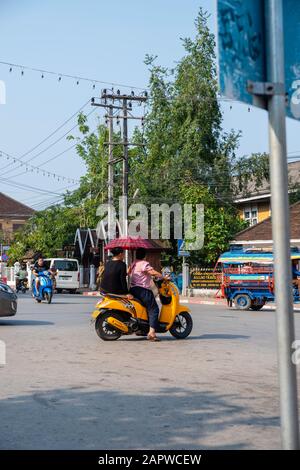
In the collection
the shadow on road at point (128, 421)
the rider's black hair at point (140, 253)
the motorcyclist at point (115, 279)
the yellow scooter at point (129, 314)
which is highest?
the rider's black hair at point (140, 253)

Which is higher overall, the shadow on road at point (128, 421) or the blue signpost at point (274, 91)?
the blue signpost at point (274, 91)

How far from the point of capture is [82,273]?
56125 millimetres

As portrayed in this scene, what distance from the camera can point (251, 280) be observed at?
80.3ft

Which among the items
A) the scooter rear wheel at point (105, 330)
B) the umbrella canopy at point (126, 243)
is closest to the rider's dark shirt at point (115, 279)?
the scooter rear wheel at point (105, 330)

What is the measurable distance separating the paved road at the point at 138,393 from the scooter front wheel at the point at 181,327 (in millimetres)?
199

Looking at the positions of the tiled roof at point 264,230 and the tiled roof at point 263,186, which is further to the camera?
the tiled roof at point 263,186

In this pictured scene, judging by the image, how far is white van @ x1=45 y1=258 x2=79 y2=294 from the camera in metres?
42.0

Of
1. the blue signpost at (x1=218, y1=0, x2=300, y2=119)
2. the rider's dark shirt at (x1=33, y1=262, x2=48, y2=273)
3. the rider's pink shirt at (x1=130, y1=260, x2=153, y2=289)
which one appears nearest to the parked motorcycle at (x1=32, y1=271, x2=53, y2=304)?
the rider's dark shirt at (x1=33, y1=262, x2=48, y2=273)

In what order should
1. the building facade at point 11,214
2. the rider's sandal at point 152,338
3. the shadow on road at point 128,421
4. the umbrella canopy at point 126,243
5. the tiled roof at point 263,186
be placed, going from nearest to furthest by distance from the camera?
the shadow on road at point 128,421
the rider's sandal at point 152,338
the umbrella canopy at point 126,243
the tiled roof at point 263,186
the building facade at point 11,214

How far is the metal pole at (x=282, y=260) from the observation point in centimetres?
322

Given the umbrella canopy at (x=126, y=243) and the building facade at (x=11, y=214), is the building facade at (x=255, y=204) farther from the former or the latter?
the building facade at (x=11, y=214)

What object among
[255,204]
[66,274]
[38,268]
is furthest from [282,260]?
[255,204]
